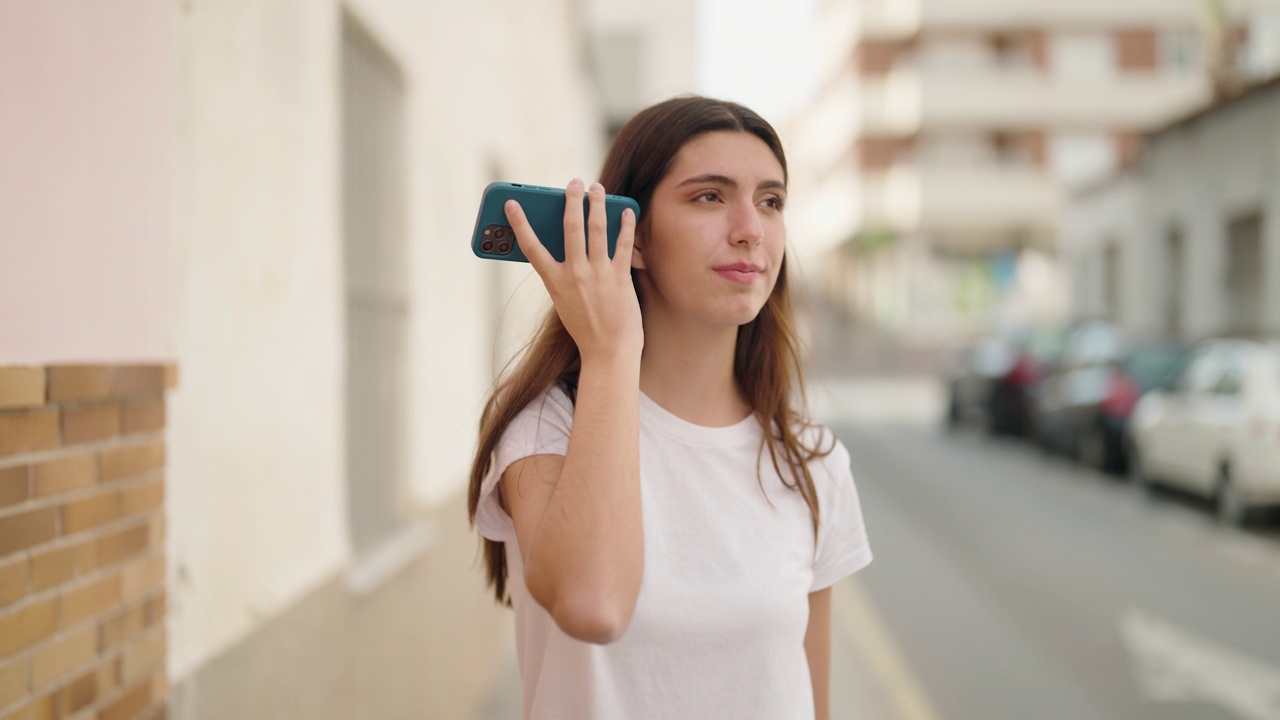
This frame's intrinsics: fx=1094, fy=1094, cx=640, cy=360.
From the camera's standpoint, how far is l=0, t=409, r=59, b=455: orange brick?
1.73 metres

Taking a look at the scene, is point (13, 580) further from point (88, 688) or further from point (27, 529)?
point (88, 688)

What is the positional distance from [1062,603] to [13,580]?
23.7ft

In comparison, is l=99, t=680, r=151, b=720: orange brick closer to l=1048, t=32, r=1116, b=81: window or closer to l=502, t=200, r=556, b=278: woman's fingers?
l=502, t=200, r=556, b=278: woman's fingers

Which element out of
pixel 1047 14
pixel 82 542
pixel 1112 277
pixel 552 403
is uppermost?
pixel 1047 14

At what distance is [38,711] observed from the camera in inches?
71.2

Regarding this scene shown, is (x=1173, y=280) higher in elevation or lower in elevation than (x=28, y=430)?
higher

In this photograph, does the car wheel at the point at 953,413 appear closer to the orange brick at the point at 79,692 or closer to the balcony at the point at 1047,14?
the orange brick at the point at 79,692

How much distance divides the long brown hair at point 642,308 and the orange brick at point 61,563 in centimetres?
71

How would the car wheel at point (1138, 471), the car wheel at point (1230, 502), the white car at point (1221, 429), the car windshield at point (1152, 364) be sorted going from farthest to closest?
the car windshield at point (1152, 364) < the car wheel at point (1138, 471) < the car wheel at point (1230, 502) < the white car at point (1221, 429)

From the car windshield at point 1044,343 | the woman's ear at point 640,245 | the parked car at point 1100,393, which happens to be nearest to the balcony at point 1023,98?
the car windshield at point 1044,343

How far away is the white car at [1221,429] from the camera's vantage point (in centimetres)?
955

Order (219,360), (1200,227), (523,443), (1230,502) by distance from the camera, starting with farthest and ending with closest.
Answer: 1. (1200,227)
2. (1230,502)
3. (219,360)
4. (523,443)

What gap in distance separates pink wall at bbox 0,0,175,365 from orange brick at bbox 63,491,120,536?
0.26 m

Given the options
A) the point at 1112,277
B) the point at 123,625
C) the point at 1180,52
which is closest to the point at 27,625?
the point at 123,625
